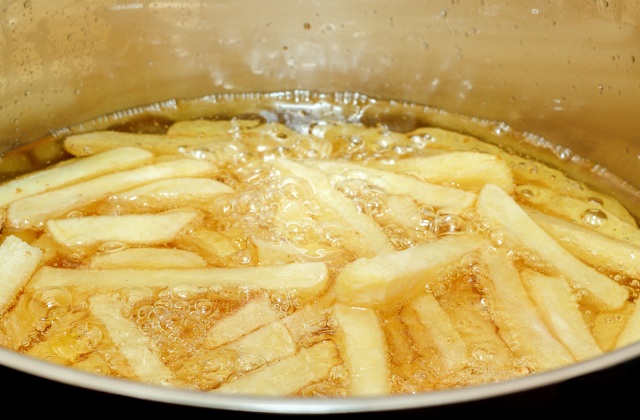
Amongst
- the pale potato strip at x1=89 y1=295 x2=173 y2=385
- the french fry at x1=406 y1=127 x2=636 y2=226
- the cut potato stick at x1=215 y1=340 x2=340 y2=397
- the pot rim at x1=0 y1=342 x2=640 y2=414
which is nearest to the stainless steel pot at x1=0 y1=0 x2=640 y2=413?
the french fry at x1=406 y1=127 x2=636 y2=226

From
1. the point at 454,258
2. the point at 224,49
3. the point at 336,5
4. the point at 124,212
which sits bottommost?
the point at 124,212

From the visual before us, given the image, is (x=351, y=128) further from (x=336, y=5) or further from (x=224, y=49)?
(x=224, y=49)

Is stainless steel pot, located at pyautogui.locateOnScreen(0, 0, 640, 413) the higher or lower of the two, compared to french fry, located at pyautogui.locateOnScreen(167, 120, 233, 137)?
higher

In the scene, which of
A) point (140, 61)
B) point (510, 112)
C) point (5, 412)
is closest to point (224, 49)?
point (140, 61)

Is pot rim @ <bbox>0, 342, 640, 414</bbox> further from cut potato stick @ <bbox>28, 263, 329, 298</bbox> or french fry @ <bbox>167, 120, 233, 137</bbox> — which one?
french fry @ <bbox>167, 120, 233, 137</bbox>

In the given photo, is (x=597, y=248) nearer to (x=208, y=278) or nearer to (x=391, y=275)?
(x=391, y=275)
